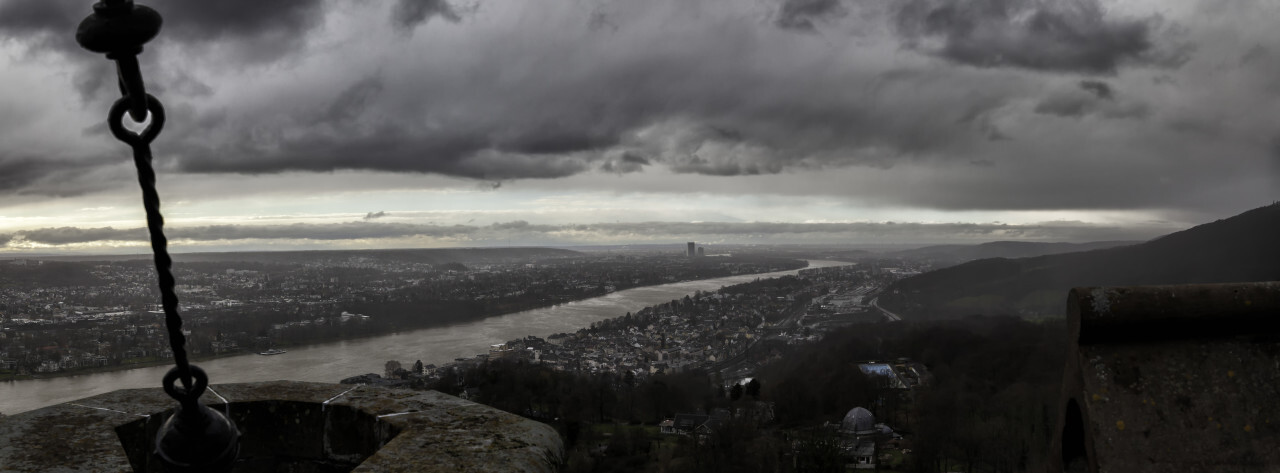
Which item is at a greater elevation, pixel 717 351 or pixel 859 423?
pixel 859 423

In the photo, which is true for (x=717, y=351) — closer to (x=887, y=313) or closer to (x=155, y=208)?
(x=887, y=313)

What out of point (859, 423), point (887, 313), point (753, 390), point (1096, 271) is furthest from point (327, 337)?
point (1096, 271)

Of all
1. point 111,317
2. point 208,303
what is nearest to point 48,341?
point 111,317

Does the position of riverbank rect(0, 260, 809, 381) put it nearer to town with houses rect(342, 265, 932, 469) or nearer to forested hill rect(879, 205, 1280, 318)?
town with houses rect(342, 265, 932, 469)

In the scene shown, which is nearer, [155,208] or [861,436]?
[155,208]

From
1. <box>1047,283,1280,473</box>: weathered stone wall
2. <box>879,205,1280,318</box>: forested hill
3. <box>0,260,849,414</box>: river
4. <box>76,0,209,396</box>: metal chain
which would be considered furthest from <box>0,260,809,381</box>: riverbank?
<box>879,205,1280,318</box>: forested hill

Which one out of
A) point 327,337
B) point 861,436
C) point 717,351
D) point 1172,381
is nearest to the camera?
point 1172,381

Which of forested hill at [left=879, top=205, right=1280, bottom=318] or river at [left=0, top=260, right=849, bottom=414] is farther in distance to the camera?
forested hill at [left=879, top=205, right=1280, bottom=318]
